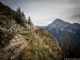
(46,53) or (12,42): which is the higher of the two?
(12,42)

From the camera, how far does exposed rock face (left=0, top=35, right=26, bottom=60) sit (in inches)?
785

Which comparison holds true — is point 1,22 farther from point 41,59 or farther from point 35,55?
point 41,59

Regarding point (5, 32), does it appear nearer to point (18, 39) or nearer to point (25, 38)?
point (18, 39)

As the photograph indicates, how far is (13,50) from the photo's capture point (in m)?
21.5

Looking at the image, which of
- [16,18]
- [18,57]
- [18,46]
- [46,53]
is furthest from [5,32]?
[46,53]

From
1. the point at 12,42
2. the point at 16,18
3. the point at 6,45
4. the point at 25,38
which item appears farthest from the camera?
the point at 16,18

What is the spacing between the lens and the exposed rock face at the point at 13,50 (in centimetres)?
1993

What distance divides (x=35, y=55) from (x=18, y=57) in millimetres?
4398

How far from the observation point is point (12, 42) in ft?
77.0

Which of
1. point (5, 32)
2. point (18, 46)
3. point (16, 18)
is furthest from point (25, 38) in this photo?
point (16, 18)

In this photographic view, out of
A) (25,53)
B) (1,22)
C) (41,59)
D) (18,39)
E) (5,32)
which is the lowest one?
(41,59)

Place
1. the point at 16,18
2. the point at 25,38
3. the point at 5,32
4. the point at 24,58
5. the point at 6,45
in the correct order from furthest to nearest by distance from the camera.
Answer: the point at 16,18 < the point at 25,38 < the point at 5,32 < the point at 6,45 < the point at 24,58

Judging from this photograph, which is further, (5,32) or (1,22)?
(1,22)

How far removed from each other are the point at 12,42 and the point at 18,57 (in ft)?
16.3
